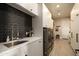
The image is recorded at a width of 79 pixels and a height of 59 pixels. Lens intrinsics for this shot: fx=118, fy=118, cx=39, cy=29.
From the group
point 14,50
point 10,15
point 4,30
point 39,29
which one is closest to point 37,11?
point 39,29

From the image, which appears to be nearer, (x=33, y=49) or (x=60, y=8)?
(x=33, y=49)

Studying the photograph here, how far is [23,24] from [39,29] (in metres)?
0.43

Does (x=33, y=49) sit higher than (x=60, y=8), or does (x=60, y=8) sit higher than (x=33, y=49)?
(x=60, y=8)

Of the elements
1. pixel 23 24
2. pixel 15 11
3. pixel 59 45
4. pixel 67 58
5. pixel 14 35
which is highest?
pixel 15 11

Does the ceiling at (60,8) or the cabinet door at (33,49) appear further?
the ceiling at (60,8)

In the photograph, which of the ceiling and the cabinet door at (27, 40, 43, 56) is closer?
the cabinet door at (27, 40, 43, 56)

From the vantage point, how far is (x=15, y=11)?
2.20 meters

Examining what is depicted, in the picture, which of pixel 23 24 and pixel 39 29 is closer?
pixel 23 24

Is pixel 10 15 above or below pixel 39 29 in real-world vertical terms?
above

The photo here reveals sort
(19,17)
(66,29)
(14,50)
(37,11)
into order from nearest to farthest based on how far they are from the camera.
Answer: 1. (14,50)
2. (19,17)
3. (37,11)
4. (66,29)

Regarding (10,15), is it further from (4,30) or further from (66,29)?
(66,29)

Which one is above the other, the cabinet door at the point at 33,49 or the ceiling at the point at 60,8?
the ceiling at the point at 60,8

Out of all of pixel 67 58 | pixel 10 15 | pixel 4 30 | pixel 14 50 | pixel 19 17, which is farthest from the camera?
pixel 19 17

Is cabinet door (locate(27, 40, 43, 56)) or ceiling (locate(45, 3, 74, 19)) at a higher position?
ceiling (locate(45, 3, 74, 19))
